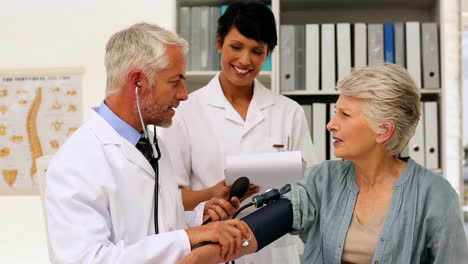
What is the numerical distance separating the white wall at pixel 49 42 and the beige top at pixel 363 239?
198 centimetres

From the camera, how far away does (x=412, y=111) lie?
4.31 feet

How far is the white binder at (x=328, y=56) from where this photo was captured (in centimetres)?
228

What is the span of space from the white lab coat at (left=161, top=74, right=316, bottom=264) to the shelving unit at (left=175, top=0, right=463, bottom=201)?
48 cm

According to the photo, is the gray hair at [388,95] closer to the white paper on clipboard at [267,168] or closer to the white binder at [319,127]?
the white paper on clipboard at [267,168]

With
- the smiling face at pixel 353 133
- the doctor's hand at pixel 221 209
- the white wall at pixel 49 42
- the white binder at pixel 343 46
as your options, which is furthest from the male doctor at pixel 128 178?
the white wall at pixel 49 42

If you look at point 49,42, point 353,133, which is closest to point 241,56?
point 353,133

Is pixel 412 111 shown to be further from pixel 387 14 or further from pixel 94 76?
pixel 94 76

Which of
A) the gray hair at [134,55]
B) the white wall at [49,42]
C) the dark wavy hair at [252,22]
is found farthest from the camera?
the white wall at [49,42]

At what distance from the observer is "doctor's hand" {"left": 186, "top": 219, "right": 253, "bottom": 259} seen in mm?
1112

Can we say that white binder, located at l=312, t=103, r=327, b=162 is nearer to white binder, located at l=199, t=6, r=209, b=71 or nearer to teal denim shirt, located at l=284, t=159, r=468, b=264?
white binder, located at l=199, t=6, r=209, b=71

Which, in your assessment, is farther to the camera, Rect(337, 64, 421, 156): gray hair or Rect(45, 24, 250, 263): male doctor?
Rect(337, 64, 421, 156): gray hair

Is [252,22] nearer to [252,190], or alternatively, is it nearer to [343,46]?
[252,190]

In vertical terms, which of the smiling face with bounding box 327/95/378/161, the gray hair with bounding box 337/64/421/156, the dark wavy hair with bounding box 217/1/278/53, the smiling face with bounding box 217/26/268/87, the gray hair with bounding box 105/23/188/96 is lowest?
the smiling face with bounding box 327/95/378/161

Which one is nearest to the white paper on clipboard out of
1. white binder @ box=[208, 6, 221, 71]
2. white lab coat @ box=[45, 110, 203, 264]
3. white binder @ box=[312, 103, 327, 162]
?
white lab coat @ box=[45, 110, 203, 264]
